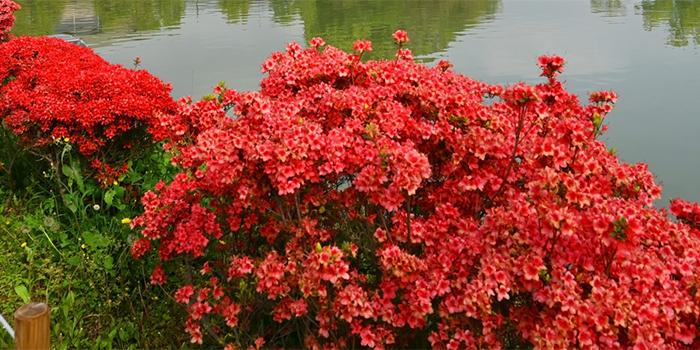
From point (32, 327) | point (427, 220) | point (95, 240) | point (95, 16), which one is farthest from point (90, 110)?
point (95, 16)

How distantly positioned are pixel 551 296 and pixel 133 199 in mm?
3324

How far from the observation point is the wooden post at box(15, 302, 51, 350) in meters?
1.78

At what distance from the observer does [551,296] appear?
6.62 ft

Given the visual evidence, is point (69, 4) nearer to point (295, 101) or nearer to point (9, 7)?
point (9, 7)

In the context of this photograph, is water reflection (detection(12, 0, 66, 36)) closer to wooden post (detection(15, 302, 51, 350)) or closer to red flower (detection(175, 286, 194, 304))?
red flower (detection(175, 286, 194, 304))

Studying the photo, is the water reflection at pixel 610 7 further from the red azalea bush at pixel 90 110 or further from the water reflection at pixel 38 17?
the red azalea bush at pixel 90 110

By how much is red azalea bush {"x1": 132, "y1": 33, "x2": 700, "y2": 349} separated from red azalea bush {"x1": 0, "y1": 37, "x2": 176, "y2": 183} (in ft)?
3.41

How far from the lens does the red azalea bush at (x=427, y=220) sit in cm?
205

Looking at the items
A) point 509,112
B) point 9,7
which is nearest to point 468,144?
point 509,112

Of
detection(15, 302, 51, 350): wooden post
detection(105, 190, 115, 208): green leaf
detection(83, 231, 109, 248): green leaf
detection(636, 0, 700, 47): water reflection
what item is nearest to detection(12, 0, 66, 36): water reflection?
detection(105, 190, 115, 208): green leaf

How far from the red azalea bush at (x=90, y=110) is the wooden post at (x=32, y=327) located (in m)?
2.32

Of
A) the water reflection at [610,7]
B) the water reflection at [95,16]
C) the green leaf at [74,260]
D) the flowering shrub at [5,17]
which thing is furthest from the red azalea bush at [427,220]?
the water reflection at [610,7]

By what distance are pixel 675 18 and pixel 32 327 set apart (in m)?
23.9

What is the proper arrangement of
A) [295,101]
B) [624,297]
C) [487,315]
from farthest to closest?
[295,101]
[487,315]
[624,297]
